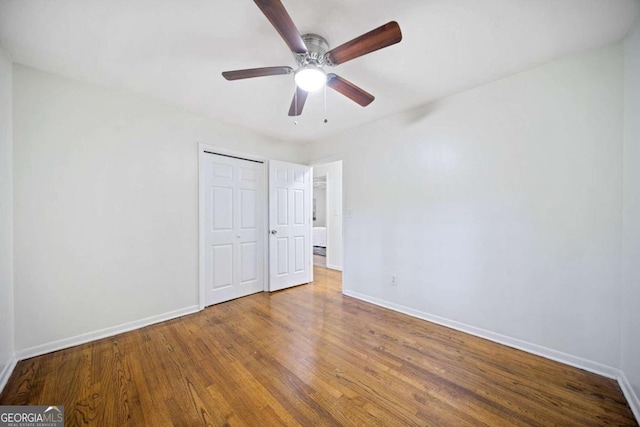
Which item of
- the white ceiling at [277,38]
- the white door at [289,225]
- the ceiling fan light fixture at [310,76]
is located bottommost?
the white door at [289,225]

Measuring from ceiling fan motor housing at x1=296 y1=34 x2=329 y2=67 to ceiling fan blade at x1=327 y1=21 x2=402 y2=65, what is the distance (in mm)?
131

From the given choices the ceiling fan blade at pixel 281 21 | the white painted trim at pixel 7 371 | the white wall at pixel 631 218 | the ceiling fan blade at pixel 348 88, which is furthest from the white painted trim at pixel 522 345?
the white painted trim at pixel 7 371

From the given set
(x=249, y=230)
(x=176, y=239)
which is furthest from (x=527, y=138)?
(x=176, y=239)

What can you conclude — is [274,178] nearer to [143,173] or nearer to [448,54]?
[143,173]

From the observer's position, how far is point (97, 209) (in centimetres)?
232

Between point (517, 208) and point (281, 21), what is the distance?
2.42m

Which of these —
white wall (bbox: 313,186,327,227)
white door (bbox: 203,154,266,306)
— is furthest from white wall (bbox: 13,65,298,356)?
white wall (bbox: 313,186,327,227)

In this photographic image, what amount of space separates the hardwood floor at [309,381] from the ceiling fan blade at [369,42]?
87.3 inches

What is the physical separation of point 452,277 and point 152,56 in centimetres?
349

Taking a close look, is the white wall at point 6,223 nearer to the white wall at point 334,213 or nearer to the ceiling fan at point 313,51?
the ceiling fan at point 313,51

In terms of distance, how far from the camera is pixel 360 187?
11.3ft

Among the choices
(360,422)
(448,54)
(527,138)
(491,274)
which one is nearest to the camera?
(360,422)

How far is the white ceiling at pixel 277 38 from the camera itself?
1471 mm

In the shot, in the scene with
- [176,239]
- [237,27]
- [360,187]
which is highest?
[237,27]
